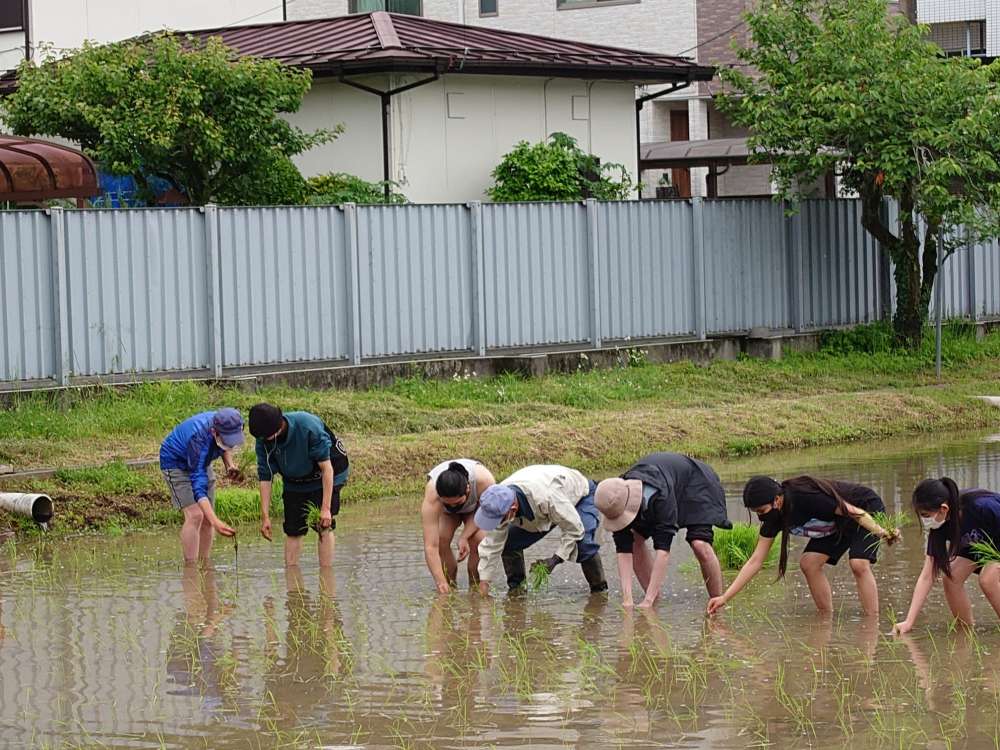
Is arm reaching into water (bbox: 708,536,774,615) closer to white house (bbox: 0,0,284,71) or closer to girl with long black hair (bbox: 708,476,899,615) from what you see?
girl with long black hair (bbox: 708,476,899,615)

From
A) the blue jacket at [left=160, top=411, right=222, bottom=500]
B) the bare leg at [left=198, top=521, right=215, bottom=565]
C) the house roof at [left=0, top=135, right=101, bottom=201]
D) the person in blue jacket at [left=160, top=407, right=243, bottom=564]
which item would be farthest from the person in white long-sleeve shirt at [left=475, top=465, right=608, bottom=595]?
the house roof at [left=0, top=135, right=101, bottom=201]

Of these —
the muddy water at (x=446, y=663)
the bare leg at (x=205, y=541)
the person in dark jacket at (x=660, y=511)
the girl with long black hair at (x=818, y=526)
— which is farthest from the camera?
the bare leg at (x=205, y=541)

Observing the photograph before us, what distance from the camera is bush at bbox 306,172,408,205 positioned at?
22.5 meters

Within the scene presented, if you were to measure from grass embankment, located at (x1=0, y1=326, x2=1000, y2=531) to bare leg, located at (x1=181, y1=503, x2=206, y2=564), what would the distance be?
1.88 metres

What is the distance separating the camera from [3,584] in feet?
38.5

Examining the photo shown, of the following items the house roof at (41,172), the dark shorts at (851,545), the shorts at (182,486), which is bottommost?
the dark shorts at (851,545)

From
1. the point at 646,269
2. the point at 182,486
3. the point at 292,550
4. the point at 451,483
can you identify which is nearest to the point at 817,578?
the point at 451,483

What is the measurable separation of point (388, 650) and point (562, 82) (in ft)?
58.1

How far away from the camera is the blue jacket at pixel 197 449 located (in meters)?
12.0

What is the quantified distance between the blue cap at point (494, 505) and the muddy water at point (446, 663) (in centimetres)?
57

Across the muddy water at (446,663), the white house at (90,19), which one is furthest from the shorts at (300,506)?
the white house at (90,19)

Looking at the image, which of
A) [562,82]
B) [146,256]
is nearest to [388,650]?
[146,256]

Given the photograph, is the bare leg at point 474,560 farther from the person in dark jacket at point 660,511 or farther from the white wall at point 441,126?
the white wall at point 441,126

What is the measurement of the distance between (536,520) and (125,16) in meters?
23.8
